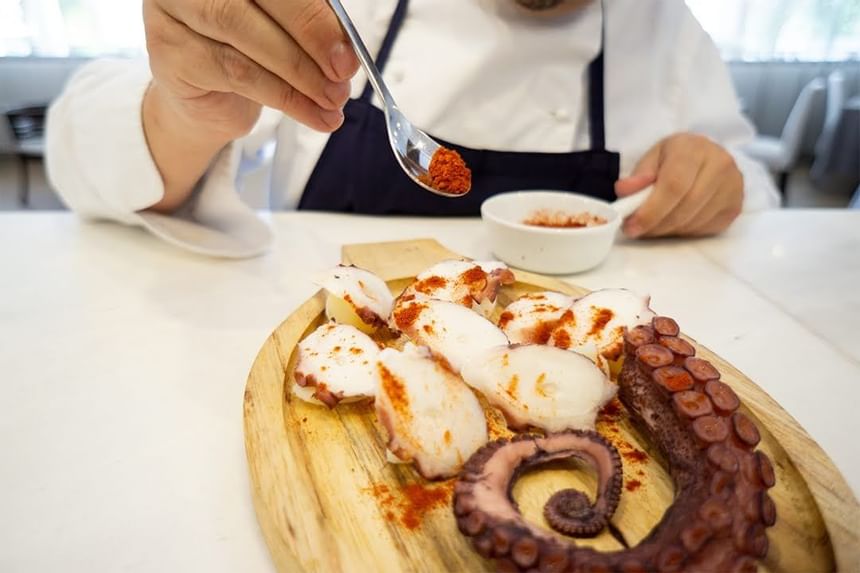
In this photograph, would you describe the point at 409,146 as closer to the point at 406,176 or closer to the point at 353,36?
the point at 353,36

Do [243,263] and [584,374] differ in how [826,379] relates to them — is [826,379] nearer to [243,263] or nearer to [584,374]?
[584,374]

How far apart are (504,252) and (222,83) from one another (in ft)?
1.93

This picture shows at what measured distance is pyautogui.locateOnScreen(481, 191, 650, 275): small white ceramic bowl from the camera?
3.49ft

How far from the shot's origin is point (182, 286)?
3.37 feet

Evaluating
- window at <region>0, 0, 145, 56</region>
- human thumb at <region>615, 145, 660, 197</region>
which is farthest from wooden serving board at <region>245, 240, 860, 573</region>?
window at <region>0, 0, 145, 56</region>

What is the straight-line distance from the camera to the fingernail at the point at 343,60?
70 cm

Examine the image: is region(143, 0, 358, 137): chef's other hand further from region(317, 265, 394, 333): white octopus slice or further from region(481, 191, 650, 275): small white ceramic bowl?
region(481, 191, 650, 275): small white ceramic bowl

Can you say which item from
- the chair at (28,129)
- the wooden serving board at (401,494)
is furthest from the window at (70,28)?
the wooden serving board at (401,494)

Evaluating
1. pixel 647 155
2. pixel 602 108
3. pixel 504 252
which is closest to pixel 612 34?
pixel 602 108

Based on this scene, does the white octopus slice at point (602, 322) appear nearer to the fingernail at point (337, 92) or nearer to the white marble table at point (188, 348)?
the white marble table at point (188, 348)

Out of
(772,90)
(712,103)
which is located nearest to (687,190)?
(712,103)

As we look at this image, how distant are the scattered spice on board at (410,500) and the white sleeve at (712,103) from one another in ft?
4.18

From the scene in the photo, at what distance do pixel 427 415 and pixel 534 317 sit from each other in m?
0.27

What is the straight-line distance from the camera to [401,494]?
0.57 metres
